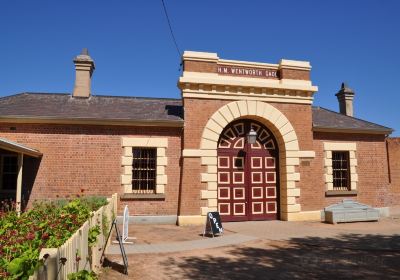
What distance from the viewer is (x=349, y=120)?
1706 centimetres

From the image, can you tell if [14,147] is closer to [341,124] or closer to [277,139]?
[277,139]

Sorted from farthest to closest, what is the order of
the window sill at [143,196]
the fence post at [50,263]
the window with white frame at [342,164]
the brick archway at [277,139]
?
the window with white frame at [342,164] → the brick archway at [277,139] → the window sill at [143,196] → the fence post at [50,263]

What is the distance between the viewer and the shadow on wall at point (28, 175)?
41.5ft

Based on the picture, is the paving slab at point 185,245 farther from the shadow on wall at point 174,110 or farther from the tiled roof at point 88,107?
the shadow on wall at point 174,110

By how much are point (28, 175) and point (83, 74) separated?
17.4 feet

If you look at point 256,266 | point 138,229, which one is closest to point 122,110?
point 138,229

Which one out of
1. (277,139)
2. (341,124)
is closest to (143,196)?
(277,139)

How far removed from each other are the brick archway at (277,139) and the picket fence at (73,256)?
661 centimetres

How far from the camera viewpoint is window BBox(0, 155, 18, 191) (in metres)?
12.8

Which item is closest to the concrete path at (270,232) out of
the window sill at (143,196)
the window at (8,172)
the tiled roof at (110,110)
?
the window sill at (143,196)

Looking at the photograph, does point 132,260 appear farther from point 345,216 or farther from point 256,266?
point 345,216

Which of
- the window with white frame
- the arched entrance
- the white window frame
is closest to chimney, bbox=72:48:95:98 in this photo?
the white window frame

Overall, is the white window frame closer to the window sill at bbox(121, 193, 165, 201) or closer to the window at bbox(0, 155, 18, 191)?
the window sill at bbox(121, 193, 165, 201)

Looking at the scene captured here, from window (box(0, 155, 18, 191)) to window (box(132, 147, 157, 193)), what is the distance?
4.30 m
